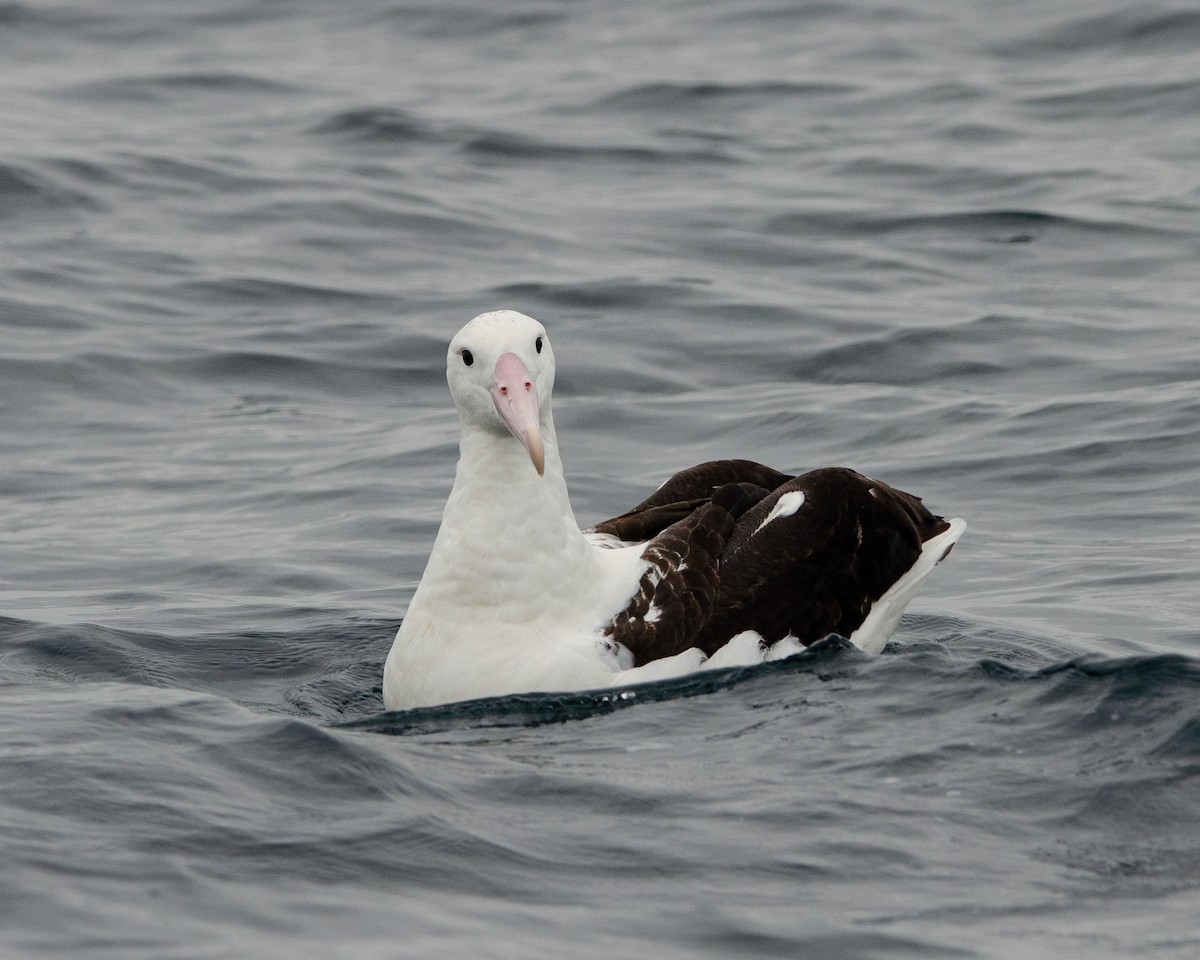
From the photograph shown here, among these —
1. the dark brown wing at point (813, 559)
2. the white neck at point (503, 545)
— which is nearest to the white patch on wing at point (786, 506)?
the dark brown wing at point (813, 559)

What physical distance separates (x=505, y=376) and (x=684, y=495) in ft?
5.78

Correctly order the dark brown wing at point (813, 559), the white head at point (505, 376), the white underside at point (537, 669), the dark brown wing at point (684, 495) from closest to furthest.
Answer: the white head at point (505, 376) < the white underside at point (537, 669) < the dark brown wing at point (813, 559) < the dark brown wing at point (684, 495)

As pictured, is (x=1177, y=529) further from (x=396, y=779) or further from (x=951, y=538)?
(x=396, y=779)

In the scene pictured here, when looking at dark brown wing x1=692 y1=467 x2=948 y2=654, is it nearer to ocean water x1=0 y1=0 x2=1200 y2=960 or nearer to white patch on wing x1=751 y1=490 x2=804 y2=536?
white patch on wing x1=751 y1=490 x2=804 y2=536

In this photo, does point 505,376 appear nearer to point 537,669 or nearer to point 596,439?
point 537,669

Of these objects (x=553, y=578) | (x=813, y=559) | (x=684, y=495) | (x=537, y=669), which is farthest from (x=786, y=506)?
(x=537, y=669)

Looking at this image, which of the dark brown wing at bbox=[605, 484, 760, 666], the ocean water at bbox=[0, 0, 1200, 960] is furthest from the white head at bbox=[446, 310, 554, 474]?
the ocean water at bbox=[0, 0, 1200, 960]

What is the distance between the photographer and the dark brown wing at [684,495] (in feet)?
31.4

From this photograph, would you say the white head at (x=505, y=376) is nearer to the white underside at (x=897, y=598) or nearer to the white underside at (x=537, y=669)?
the white underside at (x=537, y=669)

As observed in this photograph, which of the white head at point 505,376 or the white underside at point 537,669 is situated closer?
the white head at point 505,376

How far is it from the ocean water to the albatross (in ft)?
0.57

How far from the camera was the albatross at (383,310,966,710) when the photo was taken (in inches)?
331

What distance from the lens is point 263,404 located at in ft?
49.6

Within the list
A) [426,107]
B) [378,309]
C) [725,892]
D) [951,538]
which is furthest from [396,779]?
[426,107]
